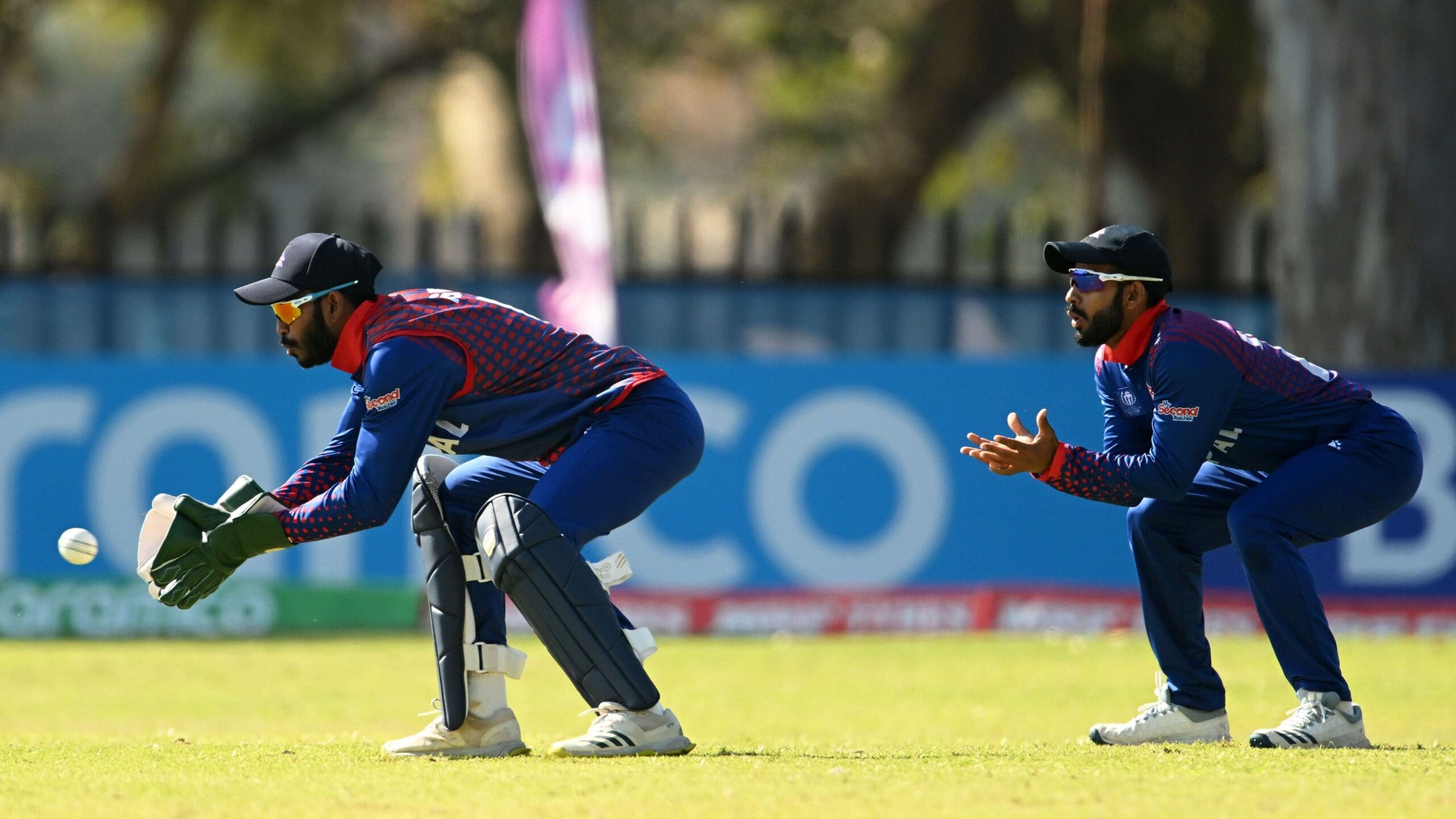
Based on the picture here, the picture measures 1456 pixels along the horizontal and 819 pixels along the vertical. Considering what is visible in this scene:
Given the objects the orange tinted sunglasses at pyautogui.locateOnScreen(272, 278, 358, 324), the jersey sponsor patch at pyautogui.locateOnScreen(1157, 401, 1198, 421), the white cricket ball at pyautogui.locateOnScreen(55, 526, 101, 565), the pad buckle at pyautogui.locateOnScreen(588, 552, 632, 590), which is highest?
the orange tinted sunglasses at pyautogui.locateOnScreen(272, 278, 358, 324)

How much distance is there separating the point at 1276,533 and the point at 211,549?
337 cm

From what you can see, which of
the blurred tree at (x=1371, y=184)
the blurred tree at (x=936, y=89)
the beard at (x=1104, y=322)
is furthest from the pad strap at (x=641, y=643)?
the blurred tree at (x=936, y=89)

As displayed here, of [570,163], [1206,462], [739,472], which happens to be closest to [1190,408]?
[1206,462]

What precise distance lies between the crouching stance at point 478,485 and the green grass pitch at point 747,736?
0.28 m

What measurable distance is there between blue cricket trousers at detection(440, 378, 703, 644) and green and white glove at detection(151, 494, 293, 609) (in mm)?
566

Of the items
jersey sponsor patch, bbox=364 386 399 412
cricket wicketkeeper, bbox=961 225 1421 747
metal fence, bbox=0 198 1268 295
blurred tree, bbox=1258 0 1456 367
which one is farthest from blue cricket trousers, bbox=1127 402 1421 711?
metal fence, bbox=0 198 1268 295

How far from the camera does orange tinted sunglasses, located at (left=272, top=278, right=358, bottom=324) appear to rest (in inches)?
214

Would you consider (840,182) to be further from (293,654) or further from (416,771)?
(416,771)

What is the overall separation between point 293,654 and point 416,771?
18.8 ft

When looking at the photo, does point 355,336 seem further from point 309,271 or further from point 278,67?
point 278,67

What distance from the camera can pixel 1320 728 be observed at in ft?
18.9

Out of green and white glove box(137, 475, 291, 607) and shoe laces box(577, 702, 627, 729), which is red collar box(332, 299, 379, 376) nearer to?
green and white glove box(137, 475, 291, 607)

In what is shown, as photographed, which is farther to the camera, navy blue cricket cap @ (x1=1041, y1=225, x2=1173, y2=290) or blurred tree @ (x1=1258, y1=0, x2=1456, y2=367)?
blurred tree @ (x1=1258, y1=0, x2=1456, y2=367)

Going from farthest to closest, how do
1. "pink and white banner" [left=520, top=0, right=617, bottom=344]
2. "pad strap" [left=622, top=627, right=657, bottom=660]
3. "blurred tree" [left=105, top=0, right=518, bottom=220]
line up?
"blurred tree" [left=105, top=0, right=518, bottom=220] < "pink and white banner" [left=520, top=0, right=617, bottom=344] < "pad strap" [left=622, top=627, right=657, bottom=660]
